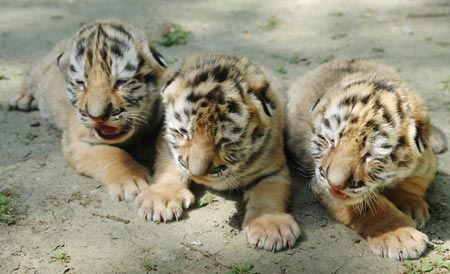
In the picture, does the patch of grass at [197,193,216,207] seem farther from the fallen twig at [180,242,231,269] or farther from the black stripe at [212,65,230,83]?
the black stripe at [212,65,230,83]

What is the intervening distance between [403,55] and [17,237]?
4330 millimetres

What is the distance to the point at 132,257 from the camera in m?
3.98

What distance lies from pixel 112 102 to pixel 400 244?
211 centimetres

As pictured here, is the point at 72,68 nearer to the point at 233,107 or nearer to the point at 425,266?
the point at 233,107

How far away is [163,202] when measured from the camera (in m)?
4.40

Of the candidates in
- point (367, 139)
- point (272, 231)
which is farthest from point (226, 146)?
point (367, 139)

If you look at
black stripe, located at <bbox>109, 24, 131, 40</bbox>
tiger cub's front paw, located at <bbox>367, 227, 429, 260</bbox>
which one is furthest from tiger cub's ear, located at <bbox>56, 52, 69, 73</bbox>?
tiger cub's front paw, located at <bbox>367, 227, 429, 260</bbox>

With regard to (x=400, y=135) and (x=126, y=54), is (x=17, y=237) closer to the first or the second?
(x=126, y=54)

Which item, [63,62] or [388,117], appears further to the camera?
[63,62]

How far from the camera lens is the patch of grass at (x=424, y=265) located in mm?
3842

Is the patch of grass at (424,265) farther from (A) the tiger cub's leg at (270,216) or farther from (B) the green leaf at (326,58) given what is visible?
(B) the green leaf at (326,58)

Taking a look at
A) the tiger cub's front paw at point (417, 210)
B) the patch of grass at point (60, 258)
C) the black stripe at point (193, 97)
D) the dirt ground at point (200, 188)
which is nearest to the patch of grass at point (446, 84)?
the dirt ground at point (200, 188)

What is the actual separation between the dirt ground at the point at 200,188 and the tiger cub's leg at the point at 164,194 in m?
0.08

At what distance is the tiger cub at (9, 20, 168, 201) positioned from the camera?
4.61 m
